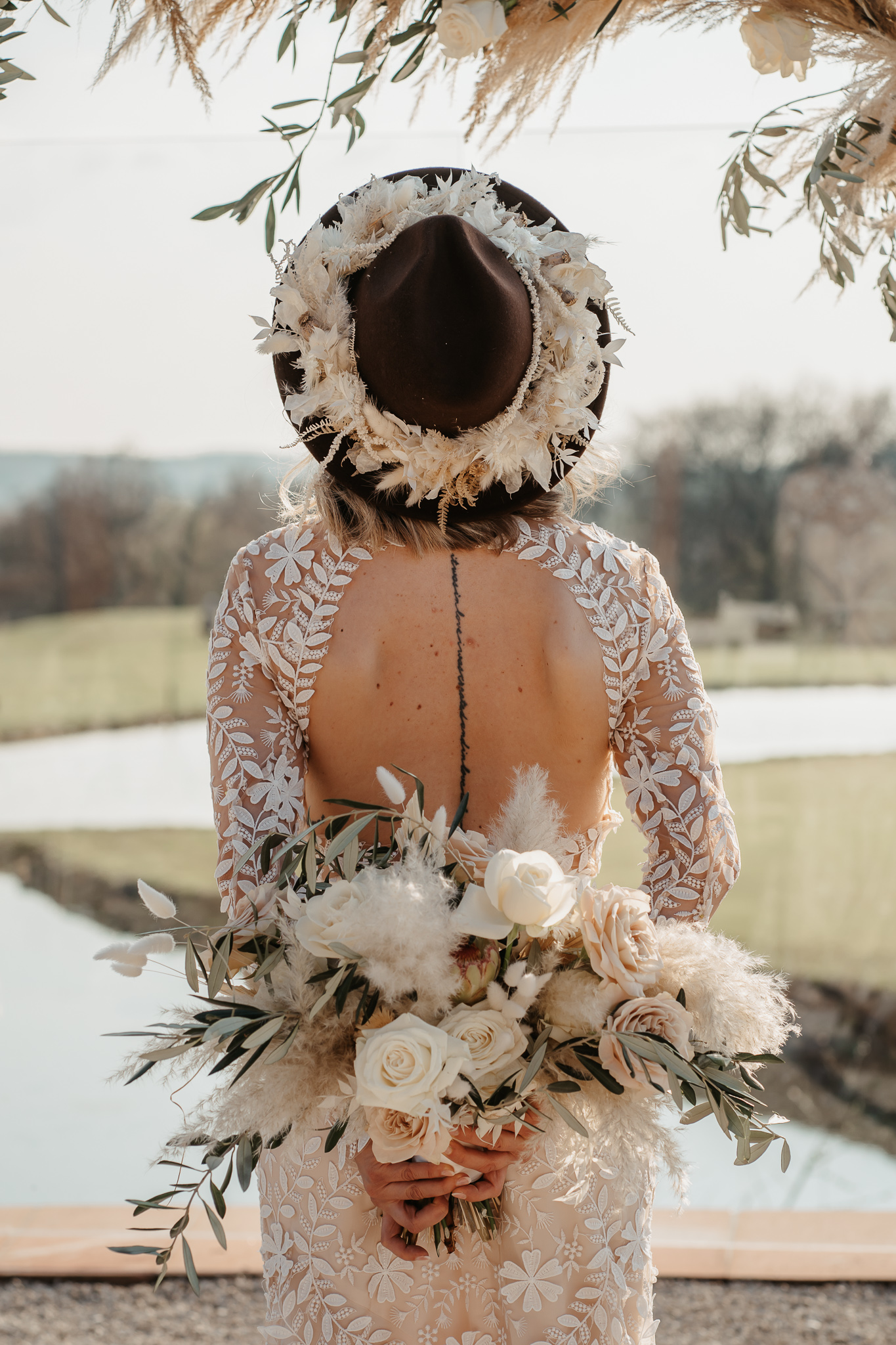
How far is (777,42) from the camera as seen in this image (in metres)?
1.19

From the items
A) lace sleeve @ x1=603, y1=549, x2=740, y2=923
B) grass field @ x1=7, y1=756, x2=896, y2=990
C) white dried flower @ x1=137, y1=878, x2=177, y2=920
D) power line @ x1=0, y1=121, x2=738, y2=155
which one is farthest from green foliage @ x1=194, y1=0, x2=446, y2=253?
grass field @ x1=7, y1=756, x2=896, y2=990

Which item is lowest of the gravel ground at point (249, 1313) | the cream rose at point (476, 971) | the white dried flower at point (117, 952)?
the gravel ground at point (249, 1313)

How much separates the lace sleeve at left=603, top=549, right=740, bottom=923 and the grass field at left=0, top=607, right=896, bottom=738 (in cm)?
165

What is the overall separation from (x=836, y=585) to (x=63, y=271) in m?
2.14

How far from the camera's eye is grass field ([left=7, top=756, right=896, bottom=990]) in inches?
111

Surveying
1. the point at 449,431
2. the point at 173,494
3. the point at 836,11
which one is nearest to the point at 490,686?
the point at 449,431

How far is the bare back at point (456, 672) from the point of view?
1172mm

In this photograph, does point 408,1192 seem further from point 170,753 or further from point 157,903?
point 170,753

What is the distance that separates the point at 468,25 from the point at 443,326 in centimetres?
38

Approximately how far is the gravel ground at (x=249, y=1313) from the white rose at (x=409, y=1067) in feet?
5.96

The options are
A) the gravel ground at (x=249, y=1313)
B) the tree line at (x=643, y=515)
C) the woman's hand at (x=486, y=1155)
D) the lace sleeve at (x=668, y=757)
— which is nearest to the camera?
the woman's hand at (x=486, y=1155)

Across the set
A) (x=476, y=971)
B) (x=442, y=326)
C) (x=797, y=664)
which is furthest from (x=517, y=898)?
(x=797, y=664)

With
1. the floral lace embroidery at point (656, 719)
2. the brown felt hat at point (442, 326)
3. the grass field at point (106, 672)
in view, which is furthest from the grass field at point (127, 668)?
the brown felt hat at point (442, 326)

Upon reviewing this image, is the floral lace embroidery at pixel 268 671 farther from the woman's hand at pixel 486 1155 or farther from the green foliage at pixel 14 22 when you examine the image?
the green foliage at pixel 14 22
